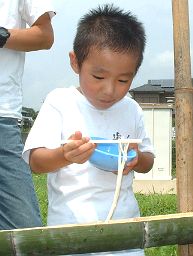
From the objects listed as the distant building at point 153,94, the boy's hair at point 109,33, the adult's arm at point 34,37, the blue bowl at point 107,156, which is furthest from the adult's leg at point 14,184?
the distant building at point 153,94

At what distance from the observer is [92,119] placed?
1.69 meters

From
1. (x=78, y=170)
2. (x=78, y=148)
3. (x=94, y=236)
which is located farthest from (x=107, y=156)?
(x=94, y=236)

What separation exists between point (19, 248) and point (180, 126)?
0.57 meters

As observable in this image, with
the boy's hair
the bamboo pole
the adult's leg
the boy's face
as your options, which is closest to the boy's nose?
the boy's face

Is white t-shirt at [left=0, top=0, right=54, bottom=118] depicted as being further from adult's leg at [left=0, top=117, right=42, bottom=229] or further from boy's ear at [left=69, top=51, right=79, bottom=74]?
boy's ear at [left=69, top=51, right=79, bottom=74]

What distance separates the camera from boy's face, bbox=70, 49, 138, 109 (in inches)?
62.1

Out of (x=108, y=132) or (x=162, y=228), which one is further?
(x=108, y=132)

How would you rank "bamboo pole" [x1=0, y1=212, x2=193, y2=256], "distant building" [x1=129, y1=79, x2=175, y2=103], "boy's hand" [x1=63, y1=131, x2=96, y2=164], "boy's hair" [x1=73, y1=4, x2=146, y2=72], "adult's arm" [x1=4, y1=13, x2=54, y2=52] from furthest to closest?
"distant building" [x1=129, y1=79, x2=175, y2=103] < "adult's arm" [x1=4, y1=13, x2=54, y2=52] < "boy's hair" [x1=73, y1=4, x2=146, y2=72] < "boy's hand" [x1=63, y1=131, x2=96, y2=164] < "bamboo pole" [x1=0, y1=212, x2=193, y2=256]

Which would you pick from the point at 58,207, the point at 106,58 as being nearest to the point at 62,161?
the point at 58,207

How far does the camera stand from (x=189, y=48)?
1530 mm

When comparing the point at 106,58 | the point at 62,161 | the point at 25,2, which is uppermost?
the point at 25,2

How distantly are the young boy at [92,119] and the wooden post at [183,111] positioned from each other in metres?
0.13

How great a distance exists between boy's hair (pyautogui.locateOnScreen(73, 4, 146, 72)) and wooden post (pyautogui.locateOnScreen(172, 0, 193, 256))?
6.8 inches

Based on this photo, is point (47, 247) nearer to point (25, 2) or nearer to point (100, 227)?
point (100, 227)
